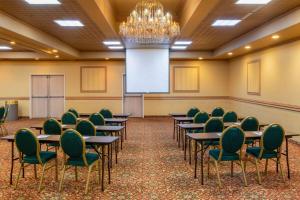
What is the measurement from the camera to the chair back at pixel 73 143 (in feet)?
14.5

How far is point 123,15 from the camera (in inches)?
355

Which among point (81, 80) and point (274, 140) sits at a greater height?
point (81, 80)

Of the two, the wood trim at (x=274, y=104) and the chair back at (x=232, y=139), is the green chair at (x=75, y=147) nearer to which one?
the chair back at (x=232, y=139)

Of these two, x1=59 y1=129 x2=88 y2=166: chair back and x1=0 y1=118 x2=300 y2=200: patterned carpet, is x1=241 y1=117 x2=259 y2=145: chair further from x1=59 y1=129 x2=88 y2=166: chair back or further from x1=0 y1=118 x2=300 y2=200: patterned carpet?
x1=59 y1=129 x2=88 y2=166: chair back

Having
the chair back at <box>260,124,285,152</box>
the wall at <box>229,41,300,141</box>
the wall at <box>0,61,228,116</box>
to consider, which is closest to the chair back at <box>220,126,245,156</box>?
the chair back at <box>260,124,285,152</box>

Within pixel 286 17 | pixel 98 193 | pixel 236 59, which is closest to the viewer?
pixel 98 193

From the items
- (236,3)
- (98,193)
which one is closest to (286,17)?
(236,3)

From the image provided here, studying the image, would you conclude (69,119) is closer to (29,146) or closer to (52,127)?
(52,127)

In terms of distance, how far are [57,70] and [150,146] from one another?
8.50 meters

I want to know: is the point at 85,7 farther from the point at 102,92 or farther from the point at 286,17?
the point at 102,92

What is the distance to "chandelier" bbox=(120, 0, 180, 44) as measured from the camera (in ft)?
21.8

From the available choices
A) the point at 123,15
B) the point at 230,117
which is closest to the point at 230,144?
the point at 230,117

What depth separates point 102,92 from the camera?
14.9m

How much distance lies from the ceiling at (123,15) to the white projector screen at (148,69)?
1.36m
